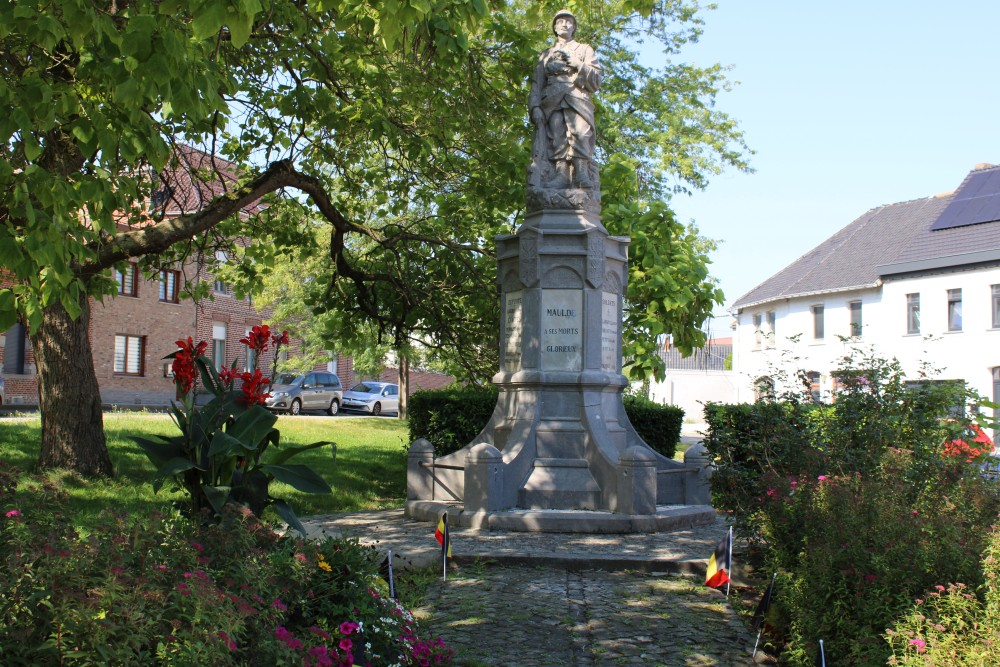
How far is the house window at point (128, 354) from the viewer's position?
35.4m

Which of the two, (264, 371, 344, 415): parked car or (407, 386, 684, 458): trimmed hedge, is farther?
(264, 371, 344, 415): parked car

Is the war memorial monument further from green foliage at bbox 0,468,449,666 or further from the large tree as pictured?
green foliage at bbox 0,468,449,666

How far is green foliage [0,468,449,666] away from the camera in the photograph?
9.46 ft

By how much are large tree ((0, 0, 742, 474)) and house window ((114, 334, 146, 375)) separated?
21.8 meters

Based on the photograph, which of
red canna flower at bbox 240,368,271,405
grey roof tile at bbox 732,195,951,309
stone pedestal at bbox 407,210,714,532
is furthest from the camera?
grey roof tile at bbox 732,195,951,309

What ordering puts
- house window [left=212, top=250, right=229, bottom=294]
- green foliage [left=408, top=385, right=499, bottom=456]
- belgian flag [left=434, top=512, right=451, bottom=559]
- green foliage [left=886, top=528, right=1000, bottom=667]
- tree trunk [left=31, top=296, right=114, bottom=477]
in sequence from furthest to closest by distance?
house window [left=212, top=250, right=229, bottom=294] → green foliage [left=408, top=385, right=499, bottom=456] → tree trunk [left=31, top=296, right=114, bottom=477] → belgian flag [left=434, top=512, right=451, bottom=559] → green foliage [left=886, top=528, right=1000, bottom=667]

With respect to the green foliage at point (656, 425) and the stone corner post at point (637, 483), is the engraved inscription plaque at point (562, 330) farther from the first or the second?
the green foliage at point (656, 425)

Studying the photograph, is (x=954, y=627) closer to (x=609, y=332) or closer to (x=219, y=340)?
(x=609, y=332)

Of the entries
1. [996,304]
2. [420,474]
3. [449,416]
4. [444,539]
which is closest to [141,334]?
[449,416]

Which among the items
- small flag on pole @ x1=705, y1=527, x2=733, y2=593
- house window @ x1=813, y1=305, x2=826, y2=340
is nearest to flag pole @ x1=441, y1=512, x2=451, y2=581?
small flag on pole @ x1=705, y1=527, x2=733, y2=593

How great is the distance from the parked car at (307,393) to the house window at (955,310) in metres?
23.8

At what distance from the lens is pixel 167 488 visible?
11.6 m

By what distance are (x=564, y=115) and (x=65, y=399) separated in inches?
271

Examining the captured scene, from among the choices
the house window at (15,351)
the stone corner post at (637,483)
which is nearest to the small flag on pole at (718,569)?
the stone corner post at (637,483)
